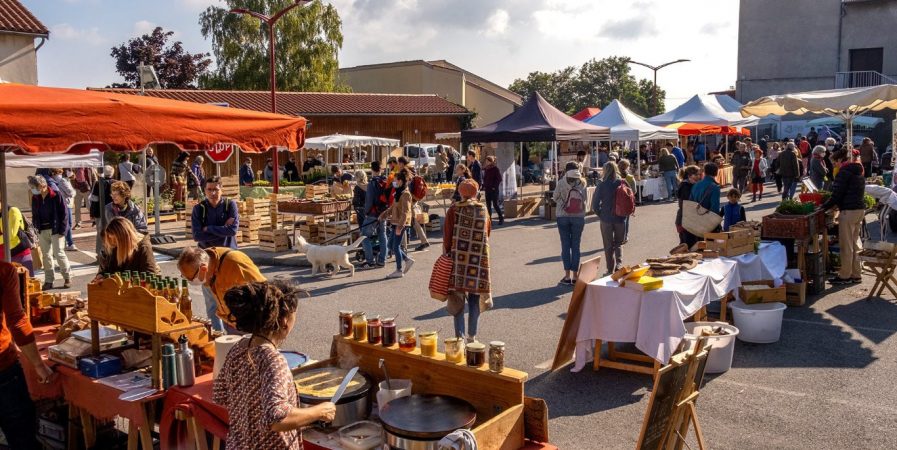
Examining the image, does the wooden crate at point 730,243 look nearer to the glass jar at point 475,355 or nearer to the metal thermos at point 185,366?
the glass jar at point 475,355

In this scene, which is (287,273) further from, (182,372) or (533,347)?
(182,372)

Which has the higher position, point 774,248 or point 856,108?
point 856,108

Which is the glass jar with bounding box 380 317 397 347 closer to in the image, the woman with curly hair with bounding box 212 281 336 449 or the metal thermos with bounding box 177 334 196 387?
the woman with curly hair with bounding box 212 281 336 449

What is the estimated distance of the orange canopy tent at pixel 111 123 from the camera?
422 cm

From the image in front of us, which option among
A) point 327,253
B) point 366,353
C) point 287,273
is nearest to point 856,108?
point 327,253

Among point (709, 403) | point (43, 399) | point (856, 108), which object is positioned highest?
point (856, 108)

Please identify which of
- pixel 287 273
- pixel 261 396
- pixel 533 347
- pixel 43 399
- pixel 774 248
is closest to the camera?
pixel 261 396

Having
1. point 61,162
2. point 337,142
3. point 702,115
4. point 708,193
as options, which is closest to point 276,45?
point 337,142

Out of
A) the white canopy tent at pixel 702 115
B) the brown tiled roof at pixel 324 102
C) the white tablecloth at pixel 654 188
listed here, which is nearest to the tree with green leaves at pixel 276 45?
the brown tiled roof at pixel 324 102

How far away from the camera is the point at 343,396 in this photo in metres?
3.63

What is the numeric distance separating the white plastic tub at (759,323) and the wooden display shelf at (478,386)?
4.70m

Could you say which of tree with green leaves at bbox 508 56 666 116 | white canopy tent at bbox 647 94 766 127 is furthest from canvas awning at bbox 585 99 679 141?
tree with green leaves at bbox 508 56 666 116

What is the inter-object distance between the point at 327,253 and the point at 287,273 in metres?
1.10

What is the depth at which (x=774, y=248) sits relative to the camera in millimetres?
8797
